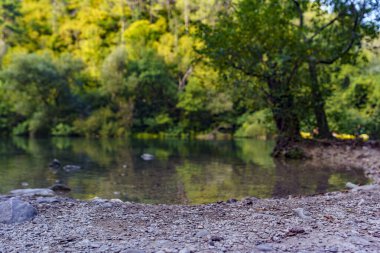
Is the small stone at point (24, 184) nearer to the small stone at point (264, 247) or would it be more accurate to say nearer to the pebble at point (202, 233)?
the pebble at point (202, 233)

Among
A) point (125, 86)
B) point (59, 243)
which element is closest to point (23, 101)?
point (125, 86)

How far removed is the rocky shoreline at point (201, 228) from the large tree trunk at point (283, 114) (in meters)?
12.5

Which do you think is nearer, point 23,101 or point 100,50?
point 23,101

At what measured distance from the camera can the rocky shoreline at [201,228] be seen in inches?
188

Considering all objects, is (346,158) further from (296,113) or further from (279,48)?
(279,48)

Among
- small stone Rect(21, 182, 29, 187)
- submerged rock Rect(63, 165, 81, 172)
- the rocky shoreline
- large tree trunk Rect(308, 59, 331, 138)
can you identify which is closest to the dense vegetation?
large tree trunk Rect(308, 59, 331, 138)

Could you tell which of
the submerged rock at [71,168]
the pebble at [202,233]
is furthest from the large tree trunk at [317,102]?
the pebble at [202,233]

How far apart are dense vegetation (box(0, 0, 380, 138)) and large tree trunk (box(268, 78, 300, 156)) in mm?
65

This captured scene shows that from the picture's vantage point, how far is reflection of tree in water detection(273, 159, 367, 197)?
11.2 meters

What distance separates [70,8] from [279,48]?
191ft

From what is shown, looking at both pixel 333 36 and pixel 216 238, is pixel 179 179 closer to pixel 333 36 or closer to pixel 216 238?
pixel 216 238

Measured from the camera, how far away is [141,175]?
1408cm

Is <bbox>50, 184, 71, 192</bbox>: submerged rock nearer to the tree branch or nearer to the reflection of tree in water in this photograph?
the reflection of tree in water

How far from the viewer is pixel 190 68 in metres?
52.6
